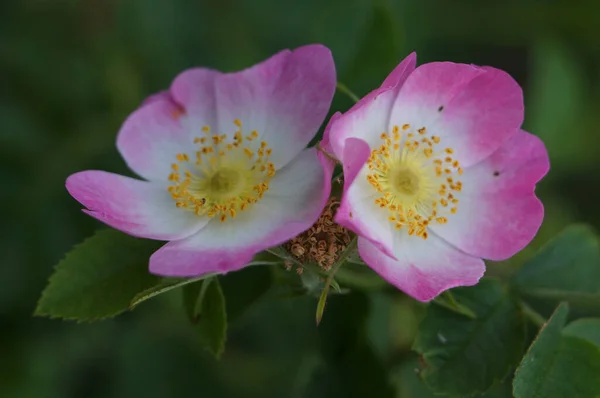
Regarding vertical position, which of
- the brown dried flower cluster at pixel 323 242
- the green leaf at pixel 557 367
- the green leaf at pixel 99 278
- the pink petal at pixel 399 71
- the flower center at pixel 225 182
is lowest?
the green leaf at pixel 557 367

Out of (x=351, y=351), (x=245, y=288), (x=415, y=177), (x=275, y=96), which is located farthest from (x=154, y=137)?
(x=351, y=351)

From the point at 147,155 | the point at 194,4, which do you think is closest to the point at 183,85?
the point at 147,155

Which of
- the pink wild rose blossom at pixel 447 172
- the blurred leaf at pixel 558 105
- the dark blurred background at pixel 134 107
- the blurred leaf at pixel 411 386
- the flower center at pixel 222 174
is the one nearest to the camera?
the pink wild rose blossom at pixel 447 172

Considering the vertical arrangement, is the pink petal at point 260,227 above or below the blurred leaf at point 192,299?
above

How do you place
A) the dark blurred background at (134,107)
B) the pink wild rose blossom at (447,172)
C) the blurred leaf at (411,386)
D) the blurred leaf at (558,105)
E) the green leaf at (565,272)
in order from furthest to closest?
the blurred leaf at (558,105) → the dark blurred background at (134,107) → the blurred leaf at (411,386) → the green leaf at (565,272) → the pink wild rose blossom at (447,172)

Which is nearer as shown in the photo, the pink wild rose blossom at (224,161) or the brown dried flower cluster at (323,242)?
the brown dried flower cluster at (323,242)

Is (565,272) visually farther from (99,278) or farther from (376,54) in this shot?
(99,278)

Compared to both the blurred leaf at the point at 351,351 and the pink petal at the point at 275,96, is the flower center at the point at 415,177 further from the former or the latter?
the blurred leaf at the point at 351,351

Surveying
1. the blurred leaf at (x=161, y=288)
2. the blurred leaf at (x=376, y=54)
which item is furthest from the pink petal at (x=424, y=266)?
the blurred leaf at (x=376, y=54)
